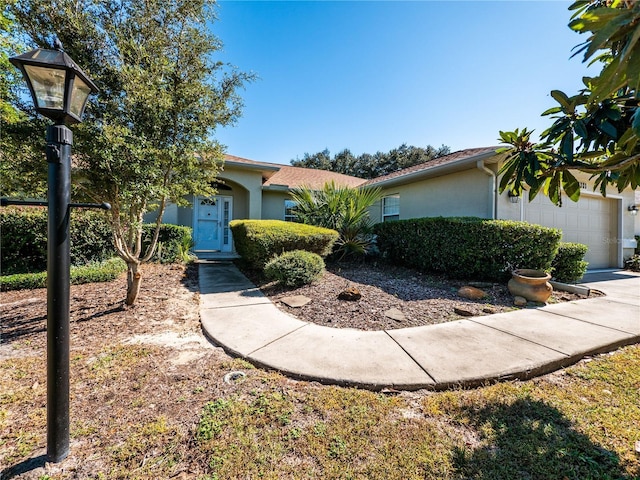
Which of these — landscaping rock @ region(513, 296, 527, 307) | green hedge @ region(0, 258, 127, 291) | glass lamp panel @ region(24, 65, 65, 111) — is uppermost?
glass lamp panel @ region(24, 65, 65, 111)

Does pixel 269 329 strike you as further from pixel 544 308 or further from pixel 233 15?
pixel 233 15

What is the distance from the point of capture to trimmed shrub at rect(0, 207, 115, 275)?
20.3 ft

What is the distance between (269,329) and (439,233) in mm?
4936

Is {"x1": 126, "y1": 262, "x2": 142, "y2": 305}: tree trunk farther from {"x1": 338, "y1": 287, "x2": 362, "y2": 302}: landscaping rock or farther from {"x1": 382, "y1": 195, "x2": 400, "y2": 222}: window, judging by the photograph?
{"x1": 382, "y1": 195, "x2": 400, "y2": 222}: window

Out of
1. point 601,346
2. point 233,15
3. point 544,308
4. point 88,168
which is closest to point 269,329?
point 88,168

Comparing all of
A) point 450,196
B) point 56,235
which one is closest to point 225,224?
point 450,196

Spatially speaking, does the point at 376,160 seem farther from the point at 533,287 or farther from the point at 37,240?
the point at 37,240

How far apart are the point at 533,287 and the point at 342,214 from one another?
4.67 m

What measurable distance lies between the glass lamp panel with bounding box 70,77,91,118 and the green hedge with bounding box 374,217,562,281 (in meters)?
6.64

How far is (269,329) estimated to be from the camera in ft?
11.8

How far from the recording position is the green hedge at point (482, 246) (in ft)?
18.6

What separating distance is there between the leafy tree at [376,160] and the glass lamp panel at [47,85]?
26.3 meters

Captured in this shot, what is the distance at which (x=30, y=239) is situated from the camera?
639 centimetres

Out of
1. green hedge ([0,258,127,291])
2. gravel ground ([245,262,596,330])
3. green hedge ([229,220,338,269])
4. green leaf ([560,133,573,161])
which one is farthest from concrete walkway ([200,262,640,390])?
green hedge ([0,258,127,291])
